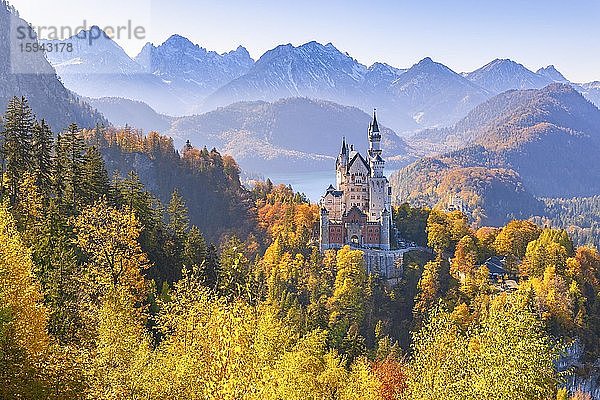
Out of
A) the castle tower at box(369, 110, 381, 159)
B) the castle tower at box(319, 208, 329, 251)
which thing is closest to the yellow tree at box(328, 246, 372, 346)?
the castle tower at box(319, 208, 329, 251)

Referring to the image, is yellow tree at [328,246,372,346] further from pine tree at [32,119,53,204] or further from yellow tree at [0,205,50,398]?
yellow tree at [0,205,50,398]

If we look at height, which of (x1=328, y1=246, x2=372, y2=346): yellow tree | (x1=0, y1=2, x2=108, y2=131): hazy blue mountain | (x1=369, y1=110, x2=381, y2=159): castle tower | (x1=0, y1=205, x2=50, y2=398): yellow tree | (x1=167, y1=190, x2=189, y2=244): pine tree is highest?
(x1=0, y1=2, x2=108, y2=131): hazy blue mountain

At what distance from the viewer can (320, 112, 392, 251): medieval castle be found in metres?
70.1

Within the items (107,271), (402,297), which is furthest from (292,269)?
(107,271)

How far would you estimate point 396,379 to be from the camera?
41.8 m

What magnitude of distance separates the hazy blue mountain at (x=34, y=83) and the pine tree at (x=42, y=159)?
417 ft

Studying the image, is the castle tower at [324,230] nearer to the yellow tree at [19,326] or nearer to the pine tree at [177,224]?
the pine tree at [177,224]

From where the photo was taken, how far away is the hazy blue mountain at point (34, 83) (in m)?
167

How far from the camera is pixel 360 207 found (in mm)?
73062

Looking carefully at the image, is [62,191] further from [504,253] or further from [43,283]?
[504,253]

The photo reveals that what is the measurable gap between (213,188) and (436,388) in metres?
81.8

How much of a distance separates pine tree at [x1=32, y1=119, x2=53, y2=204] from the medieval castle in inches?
1369

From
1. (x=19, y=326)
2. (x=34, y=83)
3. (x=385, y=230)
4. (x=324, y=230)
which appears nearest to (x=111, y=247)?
(x=19, y=326)

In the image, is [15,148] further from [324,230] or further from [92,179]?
[324,230]
